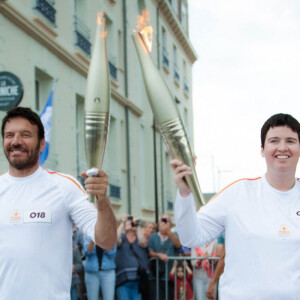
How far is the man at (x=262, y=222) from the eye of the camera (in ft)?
10.3

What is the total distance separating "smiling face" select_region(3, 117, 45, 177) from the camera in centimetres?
337

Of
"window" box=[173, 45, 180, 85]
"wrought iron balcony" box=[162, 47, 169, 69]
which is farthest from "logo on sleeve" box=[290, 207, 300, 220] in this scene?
"window" box=[173, 45, 180, 85]

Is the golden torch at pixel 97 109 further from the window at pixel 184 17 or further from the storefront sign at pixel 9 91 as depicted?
the window at pixel 184 17

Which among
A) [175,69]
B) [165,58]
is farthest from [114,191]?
[175,69]

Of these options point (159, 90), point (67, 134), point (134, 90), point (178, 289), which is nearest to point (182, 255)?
point (178, 289)

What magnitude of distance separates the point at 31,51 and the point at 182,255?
5.42 meters

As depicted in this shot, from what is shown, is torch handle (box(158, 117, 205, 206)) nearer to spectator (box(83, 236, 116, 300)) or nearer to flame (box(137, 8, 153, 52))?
flame (box(137, 8, 153, 52))

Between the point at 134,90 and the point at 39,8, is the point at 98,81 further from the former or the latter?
the point at 134,90

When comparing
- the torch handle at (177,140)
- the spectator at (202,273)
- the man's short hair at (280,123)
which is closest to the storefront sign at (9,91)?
the spectator at (202,273)

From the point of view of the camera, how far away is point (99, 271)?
27.7ft

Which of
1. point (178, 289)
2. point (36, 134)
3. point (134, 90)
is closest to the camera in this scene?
point (36, 134)

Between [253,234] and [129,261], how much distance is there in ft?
18.4

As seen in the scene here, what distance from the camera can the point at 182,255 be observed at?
9.12 meters

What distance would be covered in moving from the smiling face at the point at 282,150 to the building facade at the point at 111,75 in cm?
274
